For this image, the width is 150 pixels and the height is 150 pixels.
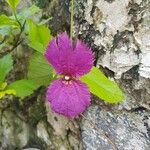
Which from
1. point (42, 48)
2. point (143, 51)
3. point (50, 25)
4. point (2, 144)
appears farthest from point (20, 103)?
point (143, 51)

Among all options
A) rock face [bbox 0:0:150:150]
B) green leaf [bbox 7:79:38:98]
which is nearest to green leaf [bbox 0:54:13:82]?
green leaf [bbox 7:79:38:98]

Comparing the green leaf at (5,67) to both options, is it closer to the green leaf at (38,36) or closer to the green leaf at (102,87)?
the green leaf at (38,36)

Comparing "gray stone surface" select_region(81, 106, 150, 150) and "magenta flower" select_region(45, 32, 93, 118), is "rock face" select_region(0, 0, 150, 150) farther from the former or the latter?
"magenta flower" select_region(45, 32, 93, 118)

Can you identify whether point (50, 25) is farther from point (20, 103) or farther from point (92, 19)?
point (20, 103)

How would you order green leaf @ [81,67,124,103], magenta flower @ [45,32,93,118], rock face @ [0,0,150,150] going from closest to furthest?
magenta flower @ [45,32,93,118] < green leaf @ [81,67,124,103] < rock face @ [0,0,150,150]

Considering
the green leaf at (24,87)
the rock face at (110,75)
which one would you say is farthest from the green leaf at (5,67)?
the rock face at (110,75)

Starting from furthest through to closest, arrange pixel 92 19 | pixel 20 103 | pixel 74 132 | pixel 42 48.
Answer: pixel 20 103 → pixel 74 132 → pixel 92 19 → pixel 42 48

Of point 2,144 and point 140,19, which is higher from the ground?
point 140,19
